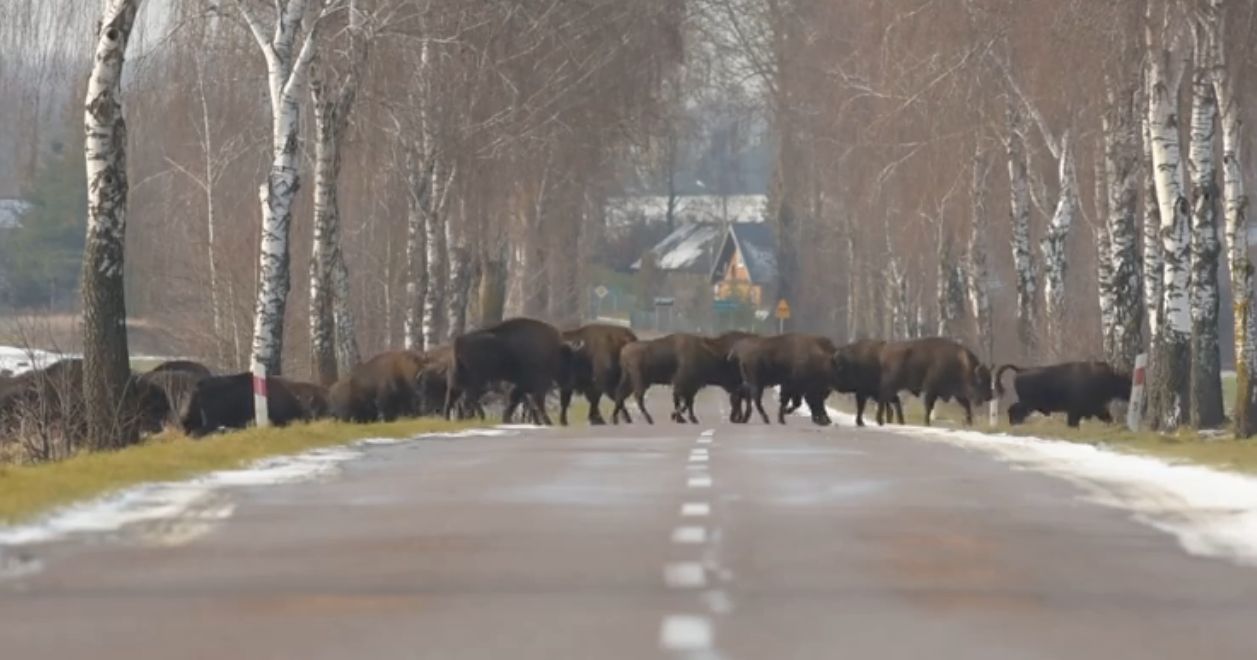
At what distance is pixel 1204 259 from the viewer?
31.5m

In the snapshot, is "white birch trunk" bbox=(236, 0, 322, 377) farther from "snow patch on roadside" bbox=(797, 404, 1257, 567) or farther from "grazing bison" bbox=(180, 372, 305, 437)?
"snow patch on roadside" bbox=(797, 404, 1257, 567)

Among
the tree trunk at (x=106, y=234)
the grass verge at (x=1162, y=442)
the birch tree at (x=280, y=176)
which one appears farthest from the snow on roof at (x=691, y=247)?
the tree trunk at (x=106, y=234)

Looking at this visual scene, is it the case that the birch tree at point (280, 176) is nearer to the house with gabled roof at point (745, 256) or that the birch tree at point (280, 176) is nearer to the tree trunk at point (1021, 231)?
the tree trunk at point (1021, 231)

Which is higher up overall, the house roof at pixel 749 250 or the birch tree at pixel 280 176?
the house roof at pixel 749 250

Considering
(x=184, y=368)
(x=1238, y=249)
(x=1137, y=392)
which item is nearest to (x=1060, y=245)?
(x=1137, y=392)

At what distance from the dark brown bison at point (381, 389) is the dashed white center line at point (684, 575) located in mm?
25321

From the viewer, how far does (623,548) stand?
1362 cm

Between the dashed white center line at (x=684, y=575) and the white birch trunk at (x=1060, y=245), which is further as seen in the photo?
the white birch trunk at (x=1060, y=245)

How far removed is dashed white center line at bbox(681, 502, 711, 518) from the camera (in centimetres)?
1590

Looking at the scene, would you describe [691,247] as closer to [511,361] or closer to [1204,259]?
[511,361]

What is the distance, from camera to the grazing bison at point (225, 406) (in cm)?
3322

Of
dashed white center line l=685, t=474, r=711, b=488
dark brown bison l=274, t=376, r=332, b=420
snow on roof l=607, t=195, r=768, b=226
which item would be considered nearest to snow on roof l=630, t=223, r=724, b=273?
snow on roof l=607, t=195, r=768, b=226

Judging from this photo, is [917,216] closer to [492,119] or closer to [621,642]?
[492,119]

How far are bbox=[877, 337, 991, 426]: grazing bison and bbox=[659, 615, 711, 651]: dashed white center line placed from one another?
112 ft
